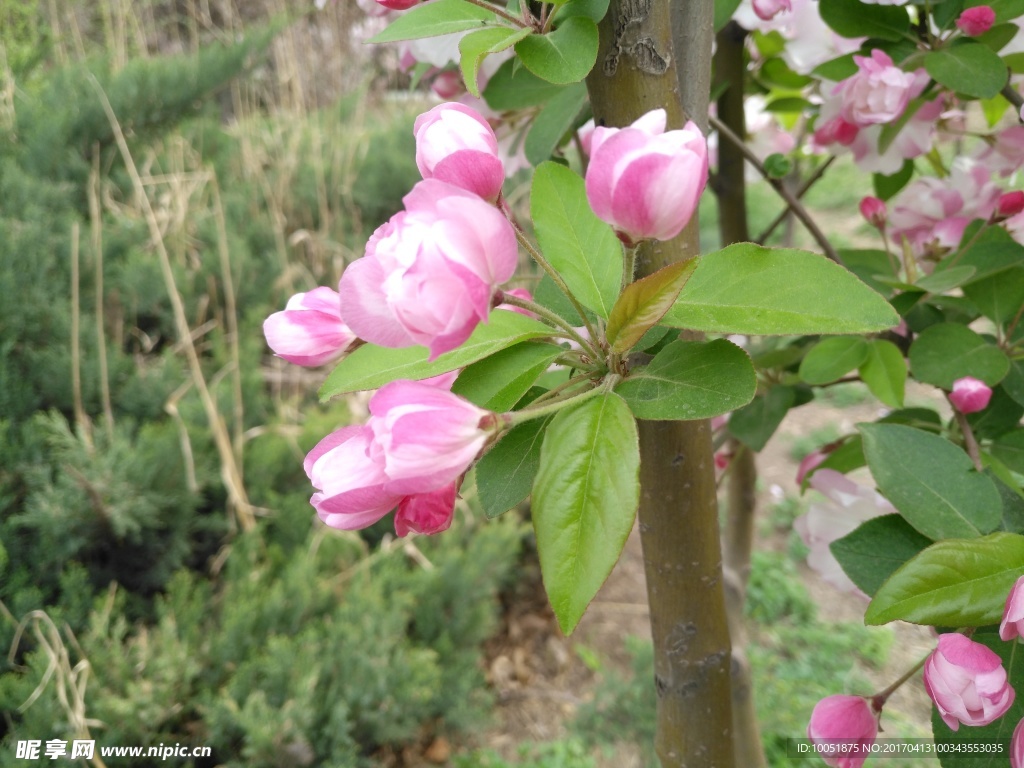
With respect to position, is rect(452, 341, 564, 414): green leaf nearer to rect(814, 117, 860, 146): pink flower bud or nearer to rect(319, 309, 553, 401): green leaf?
rect(319, 309, 553, 401): green leaf

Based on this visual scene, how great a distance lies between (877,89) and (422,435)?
487mm

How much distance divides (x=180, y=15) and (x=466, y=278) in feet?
15.9

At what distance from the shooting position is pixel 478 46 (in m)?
0.33

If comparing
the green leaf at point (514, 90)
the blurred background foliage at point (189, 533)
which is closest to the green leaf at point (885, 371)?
the green leaf at point (514, 90)

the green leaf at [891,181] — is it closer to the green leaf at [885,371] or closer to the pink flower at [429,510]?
the green leaf at [885,371]

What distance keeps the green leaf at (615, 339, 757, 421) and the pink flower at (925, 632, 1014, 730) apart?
0.18m

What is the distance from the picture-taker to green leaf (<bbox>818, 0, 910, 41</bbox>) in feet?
1.88

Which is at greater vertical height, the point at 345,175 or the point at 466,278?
the point at 466,278

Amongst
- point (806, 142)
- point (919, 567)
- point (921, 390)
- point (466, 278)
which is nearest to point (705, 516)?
point (919, 567)

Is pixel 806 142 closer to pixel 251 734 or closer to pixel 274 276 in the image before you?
pixel 251 734

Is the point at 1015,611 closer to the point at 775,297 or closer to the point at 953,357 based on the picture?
the point at 775,297

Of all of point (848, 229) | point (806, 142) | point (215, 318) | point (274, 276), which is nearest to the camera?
point (806, 142)

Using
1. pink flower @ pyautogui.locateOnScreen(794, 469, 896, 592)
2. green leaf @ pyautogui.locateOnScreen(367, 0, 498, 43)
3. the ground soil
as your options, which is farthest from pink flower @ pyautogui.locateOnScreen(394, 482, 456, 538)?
the ground soil

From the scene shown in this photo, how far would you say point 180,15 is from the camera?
13.8 feet
